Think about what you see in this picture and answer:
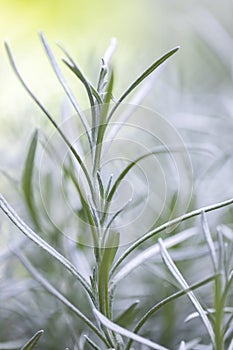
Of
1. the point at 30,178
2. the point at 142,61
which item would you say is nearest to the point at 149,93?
the point at 142,61

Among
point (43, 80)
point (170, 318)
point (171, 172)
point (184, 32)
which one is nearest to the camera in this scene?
point (170, 318)

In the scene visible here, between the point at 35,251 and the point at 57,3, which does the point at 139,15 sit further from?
the point at 35,251

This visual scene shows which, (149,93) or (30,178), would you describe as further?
(149,93)

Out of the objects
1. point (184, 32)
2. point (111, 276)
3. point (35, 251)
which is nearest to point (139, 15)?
point (184, 32)

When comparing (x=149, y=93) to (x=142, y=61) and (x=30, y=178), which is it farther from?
(x=30, y=178)

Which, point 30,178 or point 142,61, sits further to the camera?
point 142,61

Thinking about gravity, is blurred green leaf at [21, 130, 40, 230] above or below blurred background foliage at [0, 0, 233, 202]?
below

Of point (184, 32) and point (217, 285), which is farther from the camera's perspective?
point (184, 32)

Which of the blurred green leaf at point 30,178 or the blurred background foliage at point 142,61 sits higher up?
the blurred background foliage at point 142,61
